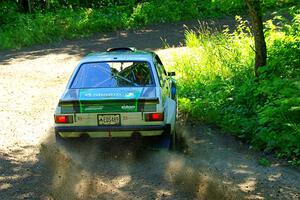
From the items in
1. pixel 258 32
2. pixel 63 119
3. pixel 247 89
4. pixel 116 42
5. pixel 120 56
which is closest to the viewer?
pixel 63 119

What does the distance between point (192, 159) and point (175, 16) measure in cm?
1819

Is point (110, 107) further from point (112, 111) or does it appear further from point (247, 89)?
point (247, 89)

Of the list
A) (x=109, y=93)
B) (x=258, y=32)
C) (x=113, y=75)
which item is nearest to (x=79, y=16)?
(x=258, y=32)

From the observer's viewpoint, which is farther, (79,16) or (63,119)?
(79,16)

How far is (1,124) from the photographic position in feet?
32.2

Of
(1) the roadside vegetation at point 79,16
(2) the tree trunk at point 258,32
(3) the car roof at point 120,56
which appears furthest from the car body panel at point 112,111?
(1) the roadside vegetation at point 79,16

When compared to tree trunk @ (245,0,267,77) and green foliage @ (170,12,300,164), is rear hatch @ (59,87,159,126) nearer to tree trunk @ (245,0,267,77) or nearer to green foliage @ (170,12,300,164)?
green foliage @ (170,12,300,164)

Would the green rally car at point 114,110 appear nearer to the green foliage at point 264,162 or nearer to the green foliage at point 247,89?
the green foliage at point 264,162

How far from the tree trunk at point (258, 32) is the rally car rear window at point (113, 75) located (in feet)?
10.4

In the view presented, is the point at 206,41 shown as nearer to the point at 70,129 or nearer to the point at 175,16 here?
the point at 70,129

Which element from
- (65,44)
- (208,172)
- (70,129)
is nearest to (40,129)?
(70,129)

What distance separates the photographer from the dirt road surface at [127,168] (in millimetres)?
6184

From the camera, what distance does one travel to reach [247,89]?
32.4ft

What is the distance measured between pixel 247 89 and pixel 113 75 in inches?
132
